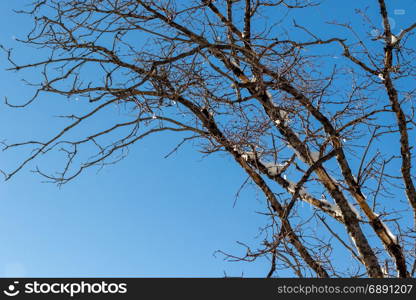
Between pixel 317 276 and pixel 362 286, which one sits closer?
pixel 362 286

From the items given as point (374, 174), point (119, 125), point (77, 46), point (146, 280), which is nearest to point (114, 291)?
point (146, 280)

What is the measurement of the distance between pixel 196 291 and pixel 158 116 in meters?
2.01

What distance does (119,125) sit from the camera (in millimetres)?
5336

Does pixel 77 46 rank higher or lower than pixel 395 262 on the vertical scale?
higher

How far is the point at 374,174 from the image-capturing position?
5836 millimetres

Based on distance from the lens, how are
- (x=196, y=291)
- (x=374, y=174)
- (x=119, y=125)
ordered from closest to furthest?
(x=196, y=291) → (x=119, y=125) → (x=374, y=174)

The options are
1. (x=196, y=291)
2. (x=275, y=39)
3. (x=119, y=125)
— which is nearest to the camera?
(x=196, y=291)

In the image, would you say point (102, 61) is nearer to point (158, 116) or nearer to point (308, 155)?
point (158, 116)

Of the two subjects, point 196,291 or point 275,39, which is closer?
point 196,291

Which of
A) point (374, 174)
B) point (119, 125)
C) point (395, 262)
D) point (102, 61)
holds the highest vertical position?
point (102, 61)

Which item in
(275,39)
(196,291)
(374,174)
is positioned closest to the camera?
(196,291)

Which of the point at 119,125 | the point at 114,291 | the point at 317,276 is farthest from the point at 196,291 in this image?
the point at 119,125

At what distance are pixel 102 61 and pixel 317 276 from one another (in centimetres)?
323

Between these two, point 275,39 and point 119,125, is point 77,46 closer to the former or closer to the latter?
point 119,125
